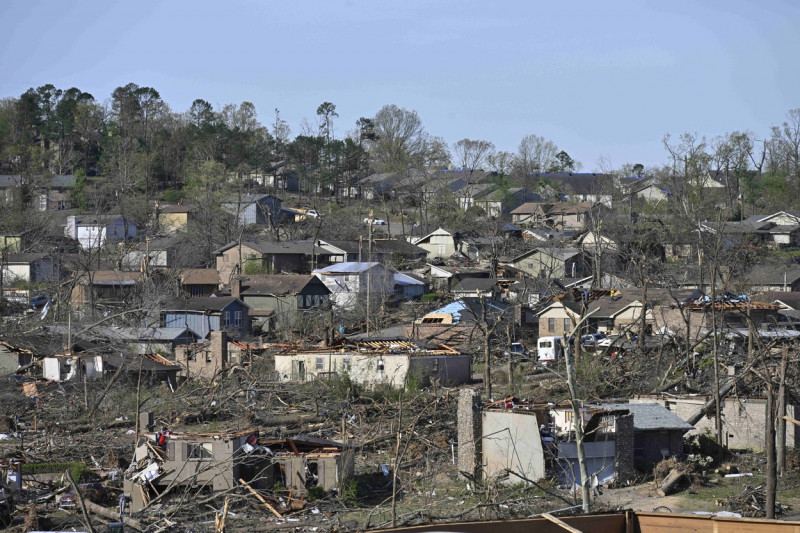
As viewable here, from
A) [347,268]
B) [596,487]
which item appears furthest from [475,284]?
[596,487]

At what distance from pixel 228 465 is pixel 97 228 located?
3843 centimetres

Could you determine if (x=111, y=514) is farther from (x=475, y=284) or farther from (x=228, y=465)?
(x=475, y=284)

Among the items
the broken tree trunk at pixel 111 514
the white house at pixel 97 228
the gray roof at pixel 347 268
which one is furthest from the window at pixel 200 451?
the white house at pixel 97 228

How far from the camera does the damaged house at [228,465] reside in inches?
623

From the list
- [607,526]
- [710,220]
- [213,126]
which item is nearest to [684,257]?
[710,220]

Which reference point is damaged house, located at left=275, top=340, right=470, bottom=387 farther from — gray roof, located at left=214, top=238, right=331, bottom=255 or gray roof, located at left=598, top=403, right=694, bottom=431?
gray roof, located at left=214, top=238, right=331, bottom=255

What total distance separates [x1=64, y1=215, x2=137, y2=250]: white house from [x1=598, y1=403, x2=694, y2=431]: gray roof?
37.0 metres

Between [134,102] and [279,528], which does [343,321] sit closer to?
[279,528]

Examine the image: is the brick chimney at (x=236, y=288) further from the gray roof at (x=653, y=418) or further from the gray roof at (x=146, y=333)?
the gray roof at (x=653, y=418)

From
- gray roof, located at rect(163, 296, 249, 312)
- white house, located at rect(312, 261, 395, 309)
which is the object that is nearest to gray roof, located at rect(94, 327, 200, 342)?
gray roof, located at rect(163, 296, 249, 312)

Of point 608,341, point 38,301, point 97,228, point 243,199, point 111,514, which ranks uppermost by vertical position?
point 243,199

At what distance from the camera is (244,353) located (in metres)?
28.2

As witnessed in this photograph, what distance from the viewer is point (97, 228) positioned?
51.6 meters

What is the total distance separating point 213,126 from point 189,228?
16454 millimetres
